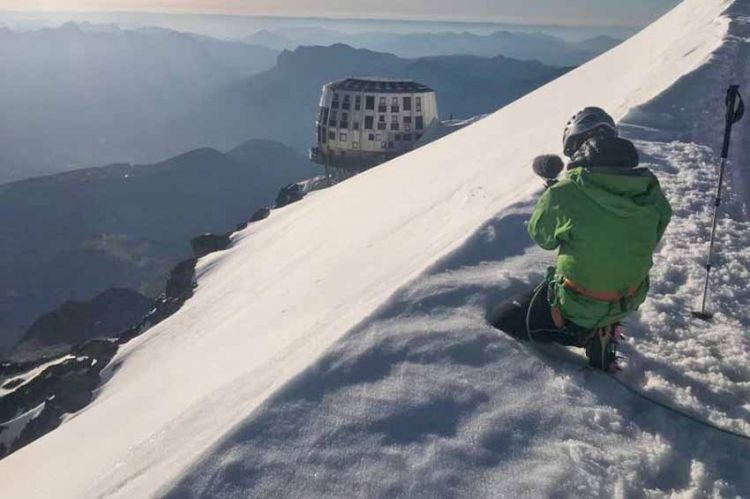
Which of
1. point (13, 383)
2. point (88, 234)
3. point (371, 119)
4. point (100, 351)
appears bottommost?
point (88, 234)

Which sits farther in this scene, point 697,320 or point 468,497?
point 697,320

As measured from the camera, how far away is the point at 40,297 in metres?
121

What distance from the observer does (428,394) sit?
5355 millimetres

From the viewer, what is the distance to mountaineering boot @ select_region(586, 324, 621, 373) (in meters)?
5.83

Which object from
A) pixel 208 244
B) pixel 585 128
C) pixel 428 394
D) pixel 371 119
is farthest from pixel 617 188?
pixel 371 119

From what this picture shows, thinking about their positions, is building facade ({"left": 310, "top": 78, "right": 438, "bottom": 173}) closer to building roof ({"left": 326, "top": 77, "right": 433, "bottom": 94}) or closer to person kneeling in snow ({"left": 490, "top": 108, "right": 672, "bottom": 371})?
building roof ({"left": 326, "top": 77, "right": 433, "bottom": 94})

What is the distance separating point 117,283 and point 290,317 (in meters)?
125

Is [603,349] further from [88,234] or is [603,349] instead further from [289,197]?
[88,234]

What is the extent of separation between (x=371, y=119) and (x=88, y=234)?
413 ft

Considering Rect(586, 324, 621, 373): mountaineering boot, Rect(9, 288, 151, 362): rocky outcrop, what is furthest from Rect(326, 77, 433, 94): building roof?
Rect(586, 324, 621, 373): mountaineering boot

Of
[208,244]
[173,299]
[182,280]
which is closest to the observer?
[173,299]

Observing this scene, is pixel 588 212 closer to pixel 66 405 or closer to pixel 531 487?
pixel 531 487

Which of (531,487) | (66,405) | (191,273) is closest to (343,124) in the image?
(191,273)

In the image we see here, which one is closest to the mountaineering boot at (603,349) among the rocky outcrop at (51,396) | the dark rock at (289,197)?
the rocky outcrop at (51,396)
